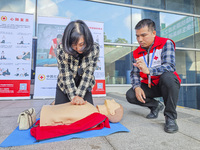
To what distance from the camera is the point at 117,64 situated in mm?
4414

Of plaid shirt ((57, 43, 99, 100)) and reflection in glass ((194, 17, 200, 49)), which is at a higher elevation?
reflection in glass ((194, 17, 200, 49))

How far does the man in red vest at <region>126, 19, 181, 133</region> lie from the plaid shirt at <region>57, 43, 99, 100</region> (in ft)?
1.43

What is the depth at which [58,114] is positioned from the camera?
1102mm

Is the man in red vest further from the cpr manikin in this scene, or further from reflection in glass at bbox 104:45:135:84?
reflection in glass at bbox 104:45:135:84

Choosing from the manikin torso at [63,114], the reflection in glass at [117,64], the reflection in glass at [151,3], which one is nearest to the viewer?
the manikin torso at [63,114]

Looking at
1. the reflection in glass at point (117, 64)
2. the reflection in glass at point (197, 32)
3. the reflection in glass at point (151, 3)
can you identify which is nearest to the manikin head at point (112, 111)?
the reflection in glass at point (117, 64)

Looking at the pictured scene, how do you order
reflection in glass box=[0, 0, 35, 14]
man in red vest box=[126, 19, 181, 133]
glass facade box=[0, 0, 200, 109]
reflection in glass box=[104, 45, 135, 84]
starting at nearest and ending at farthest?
man in red vest box=[126, 19, 181, 133] → reflection in glass box=[0, 0, 35, 14] → glass facade box=[0, 0, 200, 109] → reflection in glass box=[104, 45, 135, 84]

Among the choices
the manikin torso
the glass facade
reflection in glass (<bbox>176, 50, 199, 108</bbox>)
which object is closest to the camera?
the manikin torso

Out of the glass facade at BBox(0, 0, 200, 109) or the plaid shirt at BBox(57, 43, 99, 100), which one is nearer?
the plaid shirt at BBox(57, 43, 99, 100)

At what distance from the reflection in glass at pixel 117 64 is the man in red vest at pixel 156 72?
8.90 feet

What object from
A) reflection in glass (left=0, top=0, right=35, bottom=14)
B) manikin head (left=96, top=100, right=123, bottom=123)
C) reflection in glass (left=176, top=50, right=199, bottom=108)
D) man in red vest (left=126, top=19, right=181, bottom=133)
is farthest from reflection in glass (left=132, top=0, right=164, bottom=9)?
manikin head (left=96, top=100, right=123, bottom=123)

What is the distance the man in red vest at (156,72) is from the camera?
1.19 metres

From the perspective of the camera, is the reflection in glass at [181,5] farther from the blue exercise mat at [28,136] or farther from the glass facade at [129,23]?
the blue exercise mat at [28,136]

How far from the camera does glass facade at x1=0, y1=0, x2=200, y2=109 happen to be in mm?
4207
